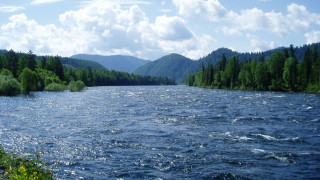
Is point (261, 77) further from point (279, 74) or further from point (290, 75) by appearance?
point (290, 75)

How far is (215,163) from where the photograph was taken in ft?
67.6

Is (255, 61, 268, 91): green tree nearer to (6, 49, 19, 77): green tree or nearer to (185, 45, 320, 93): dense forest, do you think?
(185, 45, 320, 93): dense forest

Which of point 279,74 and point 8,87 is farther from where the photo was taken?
point 279,74

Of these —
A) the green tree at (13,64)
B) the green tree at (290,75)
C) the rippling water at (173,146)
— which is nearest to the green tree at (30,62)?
the green tree at (13,64)

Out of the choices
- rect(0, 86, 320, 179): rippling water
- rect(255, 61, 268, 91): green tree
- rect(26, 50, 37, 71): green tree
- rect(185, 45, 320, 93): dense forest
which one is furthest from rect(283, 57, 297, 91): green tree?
rect(26, 50, 37, 71): green tree

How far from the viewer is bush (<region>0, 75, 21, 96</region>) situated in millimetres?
92562

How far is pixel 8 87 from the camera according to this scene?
305 ft

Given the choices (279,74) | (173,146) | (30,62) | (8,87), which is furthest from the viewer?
(30,62)

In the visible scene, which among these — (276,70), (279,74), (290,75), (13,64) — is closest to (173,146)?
(290,75)

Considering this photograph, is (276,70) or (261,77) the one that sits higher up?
(276,70)

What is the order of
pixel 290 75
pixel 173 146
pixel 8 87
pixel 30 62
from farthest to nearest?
pixel 30 62, pixel 290 75, pixel 8 87, pixel 173 146

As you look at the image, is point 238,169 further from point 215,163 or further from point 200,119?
point 200,119

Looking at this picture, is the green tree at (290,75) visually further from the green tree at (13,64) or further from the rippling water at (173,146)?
the green tree at (13,64)

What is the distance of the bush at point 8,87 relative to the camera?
9256cm
